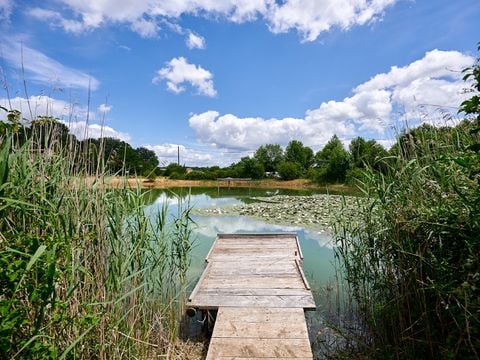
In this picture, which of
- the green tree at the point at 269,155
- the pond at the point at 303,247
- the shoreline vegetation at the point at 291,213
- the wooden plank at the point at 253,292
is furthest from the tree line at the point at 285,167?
the wooden plank at the point at 253,292

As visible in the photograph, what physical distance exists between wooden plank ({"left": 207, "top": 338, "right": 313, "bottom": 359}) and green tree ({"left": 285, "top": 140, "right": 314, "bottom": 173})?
123 ft

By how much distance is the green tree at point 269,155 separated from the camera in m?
40.7

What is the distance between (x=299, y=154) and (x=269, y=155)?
432 cm

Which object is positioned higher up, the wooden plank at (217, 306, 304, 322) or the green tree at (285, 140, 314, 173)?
the green tree at (285, 140, 314, 173)

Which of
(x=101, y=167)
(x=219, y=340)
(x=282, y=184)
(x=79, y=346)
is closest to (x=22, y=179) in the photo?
(x=101, y=167)

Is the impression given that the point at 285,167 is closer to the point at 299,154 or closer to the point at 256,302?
the point at 299,154

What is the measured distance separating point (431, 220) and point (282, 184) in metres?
29.8

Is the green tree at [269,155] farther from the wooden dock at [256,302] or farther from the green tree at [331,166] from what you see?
the wooden dock at [256,302]

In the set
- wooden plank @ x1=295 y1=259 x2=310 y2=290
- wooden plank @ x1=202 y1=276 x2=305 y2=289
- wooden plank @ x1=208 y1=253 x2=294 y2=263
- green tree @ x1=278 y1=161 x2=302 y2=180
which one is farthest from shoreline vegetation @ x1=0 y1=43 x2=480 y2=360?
Answer: green tree @ x1=278 y1=161 x2=302 y2=180

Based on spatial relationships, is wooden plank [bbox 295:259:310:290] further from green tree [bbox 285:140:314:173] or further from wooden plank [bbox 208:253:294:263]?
green tree [bbox 285:140:314:173]

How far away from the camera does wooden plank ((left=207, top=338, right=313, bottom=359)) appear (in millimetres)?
2588

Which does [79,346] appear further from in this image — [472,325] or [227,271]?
[227,271]

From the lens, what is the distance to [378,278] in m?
2.70

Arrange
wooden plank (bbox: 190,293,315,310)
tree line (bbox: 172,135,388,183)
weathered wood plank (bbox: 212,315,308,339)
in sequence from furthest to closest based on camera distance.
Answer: tree line (bbox: 172,135,388,183)
wooden plank (bbox: 190,293,315,310)
weathered wood plank (bbox: 212,315,308,339)
